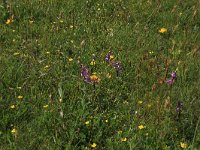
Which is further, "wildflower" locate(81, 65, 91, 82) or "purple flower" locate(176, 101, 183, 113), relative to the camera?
"wildflower" locate(81, 65, 91, 82)

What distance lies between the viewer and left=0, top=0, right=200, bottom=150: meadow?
12.0 feet

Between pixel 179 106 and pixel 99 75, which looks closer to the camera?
pixel 179 106

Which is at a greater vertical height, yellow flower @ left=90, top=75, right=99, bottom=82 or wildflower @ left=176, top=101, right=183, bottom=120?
yellow flower @ left=90, top=75, right=99, bottom=82

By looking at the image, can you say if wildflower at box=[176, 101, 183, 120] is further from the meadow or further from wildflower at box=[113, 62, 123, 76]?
wildflower at box=[113, 62, 123, 76]

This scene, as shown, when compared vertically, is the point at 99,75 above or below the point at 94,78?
below

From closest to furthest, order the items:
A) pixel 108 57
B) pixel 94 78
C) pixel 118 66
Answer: pixel 94 78 → pixel 118 66 → pixel 108 57

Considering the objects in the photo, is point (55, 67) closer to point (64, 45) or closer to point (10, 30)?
point (64, 45)

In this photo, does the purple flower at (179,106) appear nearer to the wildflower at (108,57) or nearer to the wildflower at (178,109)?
the wildflower at (178,109)

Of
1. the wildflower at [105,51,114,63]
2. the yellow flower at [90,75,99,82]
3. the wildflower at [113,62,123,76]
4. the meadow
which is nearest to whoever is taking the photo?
the meadow

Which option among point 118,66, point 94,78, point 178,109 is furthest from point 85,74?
point 178,109

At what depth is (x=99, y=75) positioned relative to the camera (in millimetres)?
4391

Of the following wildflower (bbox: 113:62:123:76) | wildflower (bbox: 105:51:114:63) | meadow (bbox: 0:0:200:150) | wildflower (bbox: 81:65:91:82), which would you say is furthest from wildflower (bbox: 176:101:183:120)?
wildflower (bbox: 105:51:114:63)

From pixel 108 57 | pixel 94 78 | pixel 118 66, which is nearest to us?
pixel 94 78

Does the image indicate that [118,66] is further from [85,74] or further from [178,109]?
[178,109]
